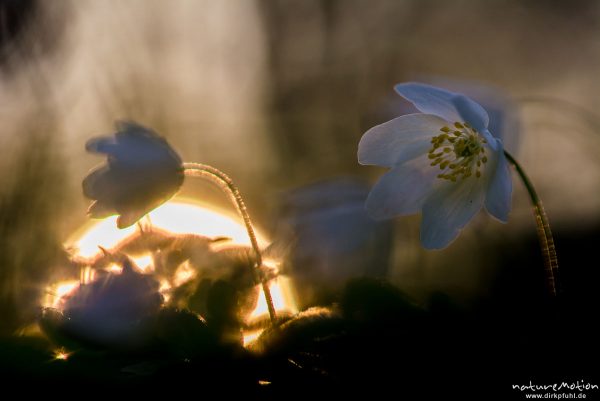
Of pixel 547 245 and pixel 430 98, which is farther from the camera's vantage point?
pixel 430 98

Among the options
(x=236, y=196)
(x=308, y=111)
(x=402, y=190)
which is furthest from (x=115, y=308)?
(x=308, y=111)

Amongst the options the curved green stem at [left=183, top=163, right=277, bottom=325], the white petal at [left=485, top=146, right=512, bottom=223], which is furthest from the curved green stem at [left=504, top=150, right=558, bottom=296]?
the curved green stem at [left=183, top=163, right=277, bottom=325]

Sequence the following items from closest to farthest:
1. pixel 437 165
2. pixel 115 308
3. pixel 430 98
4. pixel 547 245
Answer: pixel 115 308 → pixel 547 245 → pixel 430 98 → pixel 437 165

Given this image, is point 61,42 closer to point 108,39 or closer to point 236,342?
point 108,39

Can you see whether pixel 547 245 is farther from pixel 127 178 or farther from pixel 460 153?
pixel 127 178

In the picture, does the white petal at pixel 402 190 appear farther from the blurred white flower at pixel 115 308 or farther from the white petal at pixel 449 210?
the blurred white flower at pixel 115 308
